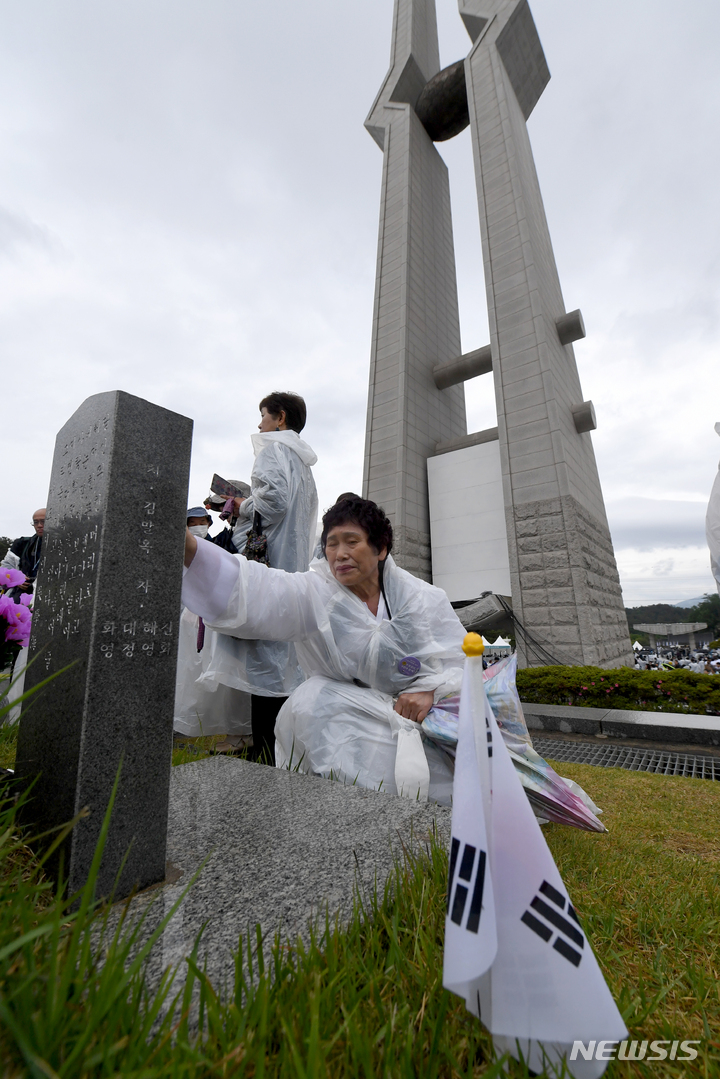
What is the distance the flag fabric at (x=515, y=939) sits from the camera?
2.25ft

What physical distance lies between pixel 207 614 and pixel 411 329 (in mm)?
10331

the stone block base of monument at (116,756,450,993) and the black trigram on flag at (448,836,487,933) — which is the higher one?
the black trigram on flag at (448,836,487,933)

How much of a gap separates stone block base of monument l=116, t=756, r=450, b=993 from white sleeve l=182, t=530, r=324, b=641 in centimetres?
61

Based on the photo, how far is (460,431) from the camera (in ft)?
40.1

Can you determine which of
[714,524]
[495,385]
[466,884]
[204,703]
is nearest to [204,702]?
[204,703]

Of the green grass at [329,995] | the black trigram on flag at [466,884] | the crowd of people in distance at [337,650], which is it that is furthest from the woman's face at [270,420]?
the black trigram on flag at [466,884]

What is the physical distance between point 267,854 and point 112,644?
67 cm

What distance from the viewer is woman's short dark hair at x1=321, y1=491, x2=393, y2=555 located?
252cm

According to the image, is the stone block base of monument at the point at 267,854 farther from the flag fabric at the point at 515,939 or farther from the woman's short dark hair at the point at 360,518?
the woman's short dark hair at the point at 360,518

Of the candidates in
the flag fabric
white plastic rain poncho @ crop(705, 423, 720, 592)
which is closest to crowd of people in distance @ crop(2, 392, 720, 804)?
the flag fabric

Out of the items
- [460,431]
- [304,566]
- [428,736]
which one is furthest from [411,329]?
[428,736]

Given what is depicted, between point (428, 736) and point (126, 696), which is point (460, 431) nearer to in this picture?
point (428, 736)

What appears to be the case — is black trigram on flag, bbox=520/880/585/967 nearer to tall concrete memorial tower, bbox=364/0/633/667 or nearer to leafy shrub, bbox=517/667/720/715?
Answer: leafy shrub, bbox=517/667/720/715

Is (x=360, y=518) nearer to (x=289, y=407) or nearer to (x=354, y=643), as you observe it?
(x=354, y=643)
